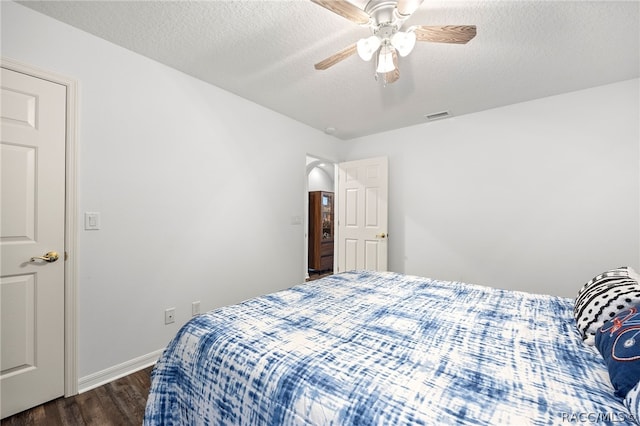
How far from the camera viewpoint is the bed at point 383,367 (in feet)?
2.55

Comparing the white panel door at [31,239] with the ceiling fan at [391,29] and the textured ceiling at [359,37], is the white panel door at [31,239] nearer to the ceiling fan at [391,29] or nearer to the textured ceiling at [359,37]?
the textured ceiling at [359,37]

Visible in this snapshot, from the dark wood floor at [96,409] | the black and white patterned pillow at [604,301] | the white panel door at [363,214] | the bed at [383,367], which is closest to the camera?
the bed at [383,367]

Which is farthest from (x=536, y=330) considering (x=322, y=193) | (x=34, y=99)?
(x=322, y=193)

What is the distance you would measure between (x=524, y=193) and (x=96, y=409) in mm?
4141

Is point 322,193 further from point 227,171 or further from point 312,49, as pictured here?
point 312,49

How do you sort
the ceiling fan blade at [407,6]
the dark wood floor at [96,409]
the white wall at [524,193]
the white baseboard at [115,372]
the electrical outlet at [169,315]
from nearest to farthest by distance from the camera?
the ceiling fan blade at [407,6] → the dark wood floor at [96,409] → the white baseboard at [115,372] → the electrical outlet at [169,315] → the white wall at [524,193]

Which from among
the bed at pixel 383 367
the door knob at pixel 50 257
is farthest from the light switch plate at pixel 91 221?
the bed at pixel 383 367

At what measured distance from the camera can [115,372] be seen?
6.68 feet

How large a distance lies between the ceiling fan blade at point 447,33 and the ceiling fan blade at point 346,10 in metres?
0.30

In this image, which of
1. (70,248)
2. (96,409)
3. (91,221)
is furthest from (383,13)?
(96,409)

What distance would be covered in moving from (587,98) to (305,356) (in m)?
3.57

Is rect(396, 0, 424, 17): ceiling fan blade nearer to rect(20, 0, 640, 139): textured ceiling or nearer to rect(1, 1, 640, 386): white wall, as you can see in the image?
rect(20, 0, 640, 139): textured ceiling

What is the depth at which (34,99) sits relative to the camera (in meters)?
1.71

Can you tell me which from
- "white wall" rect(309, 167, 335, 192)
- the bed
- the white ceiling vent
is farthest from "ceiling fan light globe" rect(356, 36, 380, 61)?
"white wall" rect(309, 167, 335, 192)
